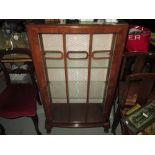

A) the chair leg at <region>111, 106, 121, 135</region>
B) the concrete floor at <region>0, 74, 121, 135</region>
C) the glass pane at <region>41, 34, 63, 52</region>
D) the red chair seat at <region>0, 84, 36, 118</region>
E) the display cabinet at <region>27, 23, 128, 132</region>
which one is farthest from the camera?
the concrete floor at <region>0, 74, 121, 135</region>

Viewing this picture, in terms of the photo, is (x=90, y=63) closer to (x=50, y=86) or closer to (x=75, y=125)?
(x=50, y=86)

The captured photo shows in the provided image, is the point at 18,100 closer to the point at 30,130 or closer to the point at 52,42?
the point at 30,130

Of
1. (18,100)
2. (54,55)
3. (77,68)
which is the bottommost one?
(18,100)

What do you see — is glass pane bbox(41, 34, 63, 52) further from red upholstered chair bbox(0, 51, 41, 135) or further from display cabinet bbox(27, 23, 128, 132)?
red upholstered chair bbox(0, 51, 41, 135)

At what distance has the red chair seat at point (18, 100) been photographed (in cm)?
150

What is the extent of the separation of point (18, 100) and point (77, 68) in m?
0.72

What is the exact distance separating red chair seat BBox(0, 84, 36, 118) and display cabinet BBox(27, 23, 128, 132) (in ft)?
0.60

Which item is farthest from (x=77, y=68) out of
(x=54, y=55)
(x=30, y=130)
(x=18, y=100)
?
(x=30, y=130)

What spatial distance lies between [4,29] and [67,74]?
1.17 metres

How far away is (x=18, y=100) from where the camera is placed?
5.35 ft

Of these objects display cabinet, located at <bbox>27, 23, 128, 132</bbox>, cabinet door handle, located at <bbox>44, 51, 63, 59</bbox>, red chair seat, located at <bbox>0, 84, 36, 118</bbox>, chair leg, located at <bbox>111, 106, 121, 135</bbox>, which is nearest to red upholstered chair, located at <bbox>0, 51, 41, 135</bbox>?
red chair seat, located at <bbox>0, 84, 36, 118</bbox>


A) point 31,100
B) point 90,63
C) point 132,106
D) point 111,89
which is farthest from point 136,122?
point 31,100

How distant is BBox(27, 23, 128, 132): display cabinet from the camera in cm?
105
